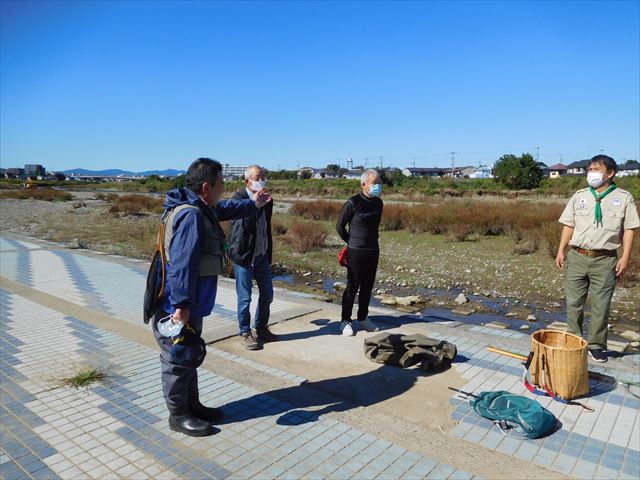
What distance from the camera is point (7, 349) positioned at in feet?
17.1

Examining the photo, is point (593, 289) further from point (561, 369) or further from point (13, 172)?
point (13, 172)

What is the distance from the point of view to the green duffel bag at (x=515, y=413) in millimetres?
3367

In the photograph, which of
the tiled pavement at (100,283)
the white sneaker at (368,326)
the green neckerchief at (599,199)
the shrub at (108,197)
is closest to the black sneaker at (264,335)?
the tiled pavement at (100,283)

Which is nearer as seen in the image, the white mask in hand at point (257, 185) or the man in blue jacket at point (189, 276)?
the man in blue jacket at point (189, 276)

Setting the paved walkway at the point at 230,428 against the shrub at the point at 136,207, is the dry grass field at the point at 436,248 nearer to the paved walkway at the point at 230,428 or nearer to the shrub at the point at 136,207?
the paved walkway at the point at 230,428

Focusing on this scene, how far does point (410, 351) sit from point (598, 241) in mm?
2036

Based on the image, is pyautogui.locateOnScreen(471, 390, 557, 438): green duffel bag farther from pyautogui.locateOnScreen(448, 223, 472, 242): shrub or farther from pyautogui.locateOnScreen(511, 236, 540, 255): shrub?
pyautogui.locateOnScreen(448, 223, 472, 242): shrub

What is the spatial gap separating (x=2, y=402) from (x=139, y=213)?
29.5 meters

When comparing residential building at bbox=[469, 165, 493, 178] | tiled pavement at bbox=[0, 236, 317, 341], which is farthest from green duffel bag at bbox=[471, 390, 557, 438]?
residential building at bbox=[469, 165, 493, 178]

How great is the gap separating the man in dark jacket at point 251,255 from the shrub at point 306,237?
10.3 metres

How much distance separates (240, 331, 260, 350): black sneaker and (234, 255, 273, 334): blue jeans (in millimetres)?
43

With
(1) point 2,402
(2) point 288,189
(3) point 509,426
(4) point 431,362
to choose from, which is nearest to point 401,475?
(3) point 509,426

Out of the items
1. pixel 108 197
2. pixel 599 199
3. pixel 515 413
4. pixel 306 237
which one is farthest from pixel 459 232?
pixel 108 197

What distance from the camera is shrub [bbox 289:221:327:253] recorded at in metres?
15.7
